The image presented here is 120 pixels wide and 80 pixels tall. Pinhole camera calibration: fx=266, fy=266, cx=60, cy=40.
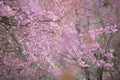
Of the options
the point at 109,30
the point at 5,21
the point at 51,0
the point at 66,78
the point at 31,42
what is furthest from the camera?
the point at 66,78

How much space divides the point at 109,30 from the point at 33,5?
370 centimetres

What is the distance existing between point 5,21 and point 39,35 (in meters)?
1.50

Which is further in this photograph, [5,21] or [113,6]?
[113,6]

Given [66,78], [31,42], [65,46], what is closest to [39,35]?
[31,42]

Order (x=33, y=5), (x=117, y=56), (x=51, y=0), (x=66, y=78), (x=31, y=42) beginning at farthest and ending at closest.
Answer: (x=66, y=78) → (x=117, y=56) → (x=51, y=0) → (x=31, y=42) → (x=33, y=5)

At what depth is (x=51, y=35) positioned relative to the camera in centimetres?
858

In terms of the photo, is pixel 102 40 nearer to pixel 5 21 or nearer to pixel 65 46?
pixel 65 46

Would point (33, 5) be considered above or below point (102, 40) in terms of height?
above

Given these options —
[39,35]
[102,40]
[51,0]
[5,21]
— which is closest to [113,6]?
[102,40]

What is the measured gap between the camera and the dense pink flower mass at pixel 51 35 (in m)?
6.62

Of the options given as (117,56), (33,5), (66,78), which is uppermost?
(33,5)

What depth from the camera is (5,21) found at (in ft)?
20.8

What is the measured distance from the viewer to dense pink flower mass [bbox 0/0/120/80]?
6.62 m

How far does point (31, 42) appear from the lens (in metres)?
7.23
